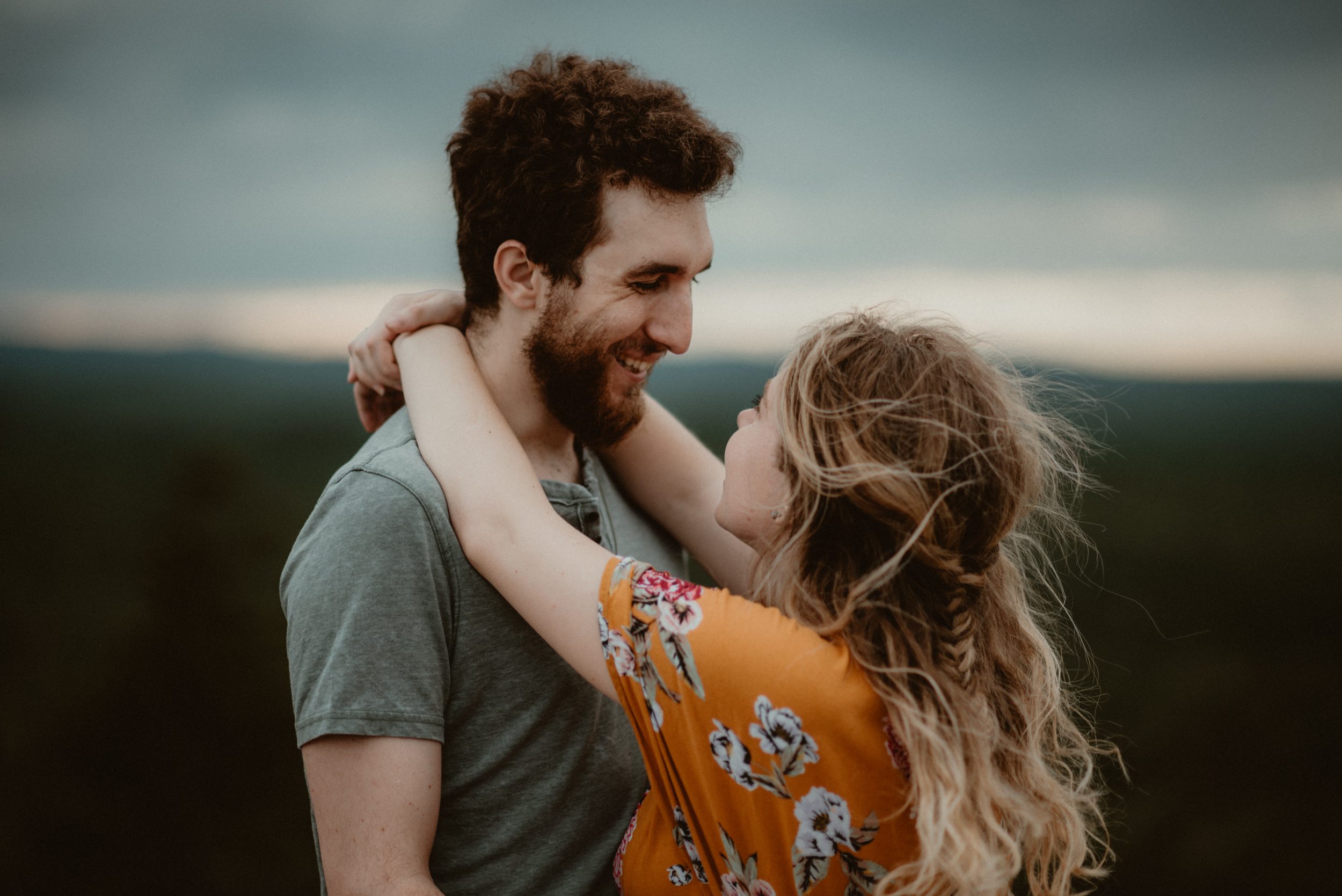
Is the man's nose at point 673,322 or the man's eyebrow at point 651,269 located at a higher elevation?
the man's eyebrow at point 651,269

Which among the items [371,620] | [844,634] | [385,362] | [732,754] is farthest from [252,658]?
[844,634]

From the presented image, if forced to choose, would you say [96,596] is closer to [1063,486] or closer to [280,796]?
[280,796]

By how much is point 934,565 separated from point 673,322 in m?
0.89

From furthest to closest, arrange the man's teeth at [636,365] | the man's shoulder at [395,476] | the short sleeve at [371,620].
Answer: the man's teeth at [636,365] < the man's shoulder at [395,476] < the short sleeve at [371,620]

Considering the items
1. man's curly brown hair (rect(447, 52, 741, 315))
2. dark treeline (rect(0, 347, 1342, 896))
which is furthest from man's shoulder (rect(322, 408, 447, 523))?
dark treeline (rect(0, 347, 1342, 896))

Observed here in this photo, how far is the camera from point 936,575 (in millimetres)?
1389

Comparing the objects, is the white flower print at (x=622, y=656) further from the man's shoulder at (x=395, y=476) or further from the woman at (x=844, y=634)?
the man's shoulder at (x=395, y=476)

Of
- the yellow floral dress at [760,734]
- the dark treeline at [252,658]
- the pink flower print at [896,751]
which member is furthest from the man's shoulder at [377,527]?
the dark treeline at [252,658]

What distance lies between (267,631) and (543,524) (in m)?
18.8

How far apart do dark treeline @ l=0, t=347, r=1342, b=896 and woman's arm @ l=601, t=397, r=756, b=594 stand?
1096 mm

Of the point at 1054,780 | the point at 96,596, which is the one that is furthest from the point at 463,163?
the point at 96,596

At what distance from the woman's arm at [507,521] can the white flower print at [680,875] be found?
0.37 metres

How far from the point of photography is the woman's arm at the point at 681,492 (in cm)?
217

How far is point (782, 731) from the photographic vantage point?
1225mm
